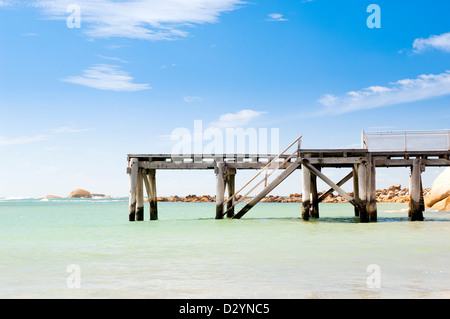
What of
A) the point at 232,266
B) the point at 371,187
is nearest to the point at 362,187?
the point at 371,187

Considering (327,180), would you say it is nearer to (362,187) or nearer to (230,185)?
(362,187)

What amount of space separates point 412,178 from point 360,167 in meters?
2.89

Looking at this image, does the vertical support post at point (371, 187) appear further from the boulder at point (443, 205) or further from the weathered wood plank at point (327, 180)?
the boulder at point (443, 205)

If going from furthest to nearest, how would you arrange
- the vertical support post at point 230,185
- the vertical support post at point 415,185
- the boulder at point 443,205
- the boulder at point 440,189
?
the boulder at point 440,189 < the boulder at point 443,205 < the vertical support post at point 230,185 < the vertical support post at point 415,185

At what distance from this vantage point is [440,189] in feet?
151

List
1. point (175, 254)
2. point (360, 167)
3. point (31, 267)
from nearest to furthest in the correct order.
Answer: point (31, 267) → point (175, 254) → point (360, 167)

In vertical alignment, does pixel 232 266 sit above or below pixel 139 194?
below

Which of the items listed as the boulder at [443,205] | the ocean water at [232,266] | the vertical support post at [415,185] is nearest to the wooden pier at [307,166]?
the vertical support post at [415,185]

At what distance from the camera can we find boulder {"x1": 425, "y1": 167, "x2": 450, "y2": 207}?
146 ft

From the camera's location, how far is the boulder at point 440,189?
44438mm

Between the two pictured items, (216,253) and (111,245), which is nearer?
(216,253)

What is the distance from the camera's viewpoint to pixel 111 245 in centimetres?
1755
